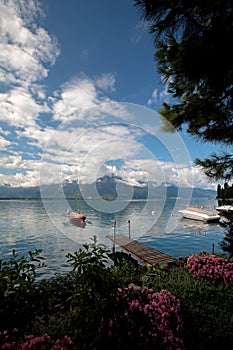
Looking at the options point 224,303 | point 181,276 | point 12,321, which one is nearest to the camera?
point 12,321

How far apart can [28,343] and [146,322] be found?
1.27 metres

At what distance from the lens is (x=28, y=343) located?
1734 mm

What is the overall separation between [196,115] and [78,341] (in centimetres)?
399

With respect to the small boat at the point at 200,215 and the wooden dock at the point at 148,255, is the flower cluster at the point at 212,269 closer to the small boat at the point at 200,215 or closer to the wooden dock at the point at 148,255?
the wooden dock at the point at 148,255

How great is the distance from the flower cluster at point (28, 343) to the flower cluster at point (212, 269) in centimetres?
353

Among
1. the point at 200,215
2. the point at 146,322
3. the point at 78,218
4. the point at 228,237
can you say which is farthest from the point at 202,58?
the point at 78,218

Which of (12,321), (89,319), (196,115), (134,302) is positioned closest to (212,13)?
(196,115)

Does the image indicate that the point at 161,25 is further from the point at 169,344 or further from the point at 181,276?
the point at 181,276

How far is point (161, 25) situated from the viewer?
2990mm

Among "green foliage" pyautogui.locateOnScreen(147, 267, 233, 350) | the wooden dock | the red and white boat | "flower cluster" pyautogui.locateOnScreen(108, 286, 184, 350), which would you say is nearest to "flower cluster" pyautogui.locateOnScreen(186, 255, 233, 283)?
"green foliage" pyautogui.locateOnScreen(147, 267, 233, 350)

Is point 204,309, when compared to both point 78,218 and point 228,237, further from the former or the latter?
point 78,218

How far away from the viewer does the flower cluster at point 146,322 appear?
81.1 inches

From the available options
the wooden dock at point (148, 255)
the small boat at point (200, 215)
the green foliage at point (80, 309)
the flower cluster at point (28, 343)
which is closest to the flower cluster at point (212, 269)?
the green foliage at point (80, 309)

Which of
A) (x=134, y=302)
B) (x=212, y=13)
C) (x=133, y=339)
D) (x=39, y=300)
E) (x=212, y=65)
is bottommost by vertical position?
(x=133, y=339)
